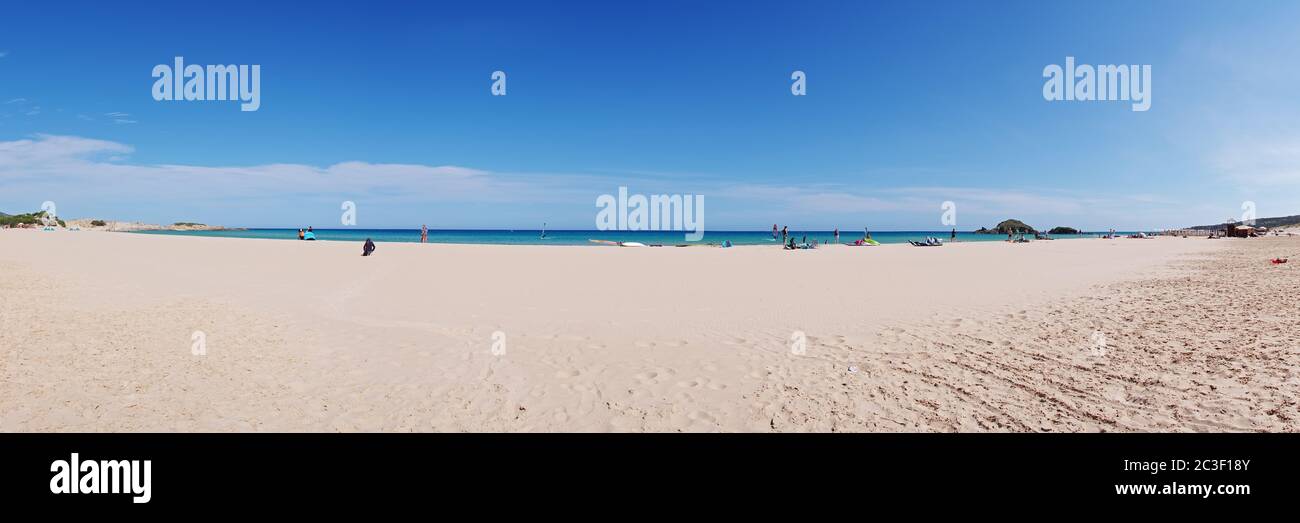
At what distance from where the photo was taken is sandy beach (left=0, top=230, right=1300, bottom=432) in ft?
19.4

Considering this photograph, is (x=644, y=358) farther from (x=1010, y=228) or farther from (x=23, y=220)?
(x=1010, y=228)

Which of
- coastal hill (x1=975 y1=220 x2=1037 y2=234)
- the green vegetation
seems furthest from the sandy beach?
coastal hill (x1=975 y1=220 x2=1037 y2=234)

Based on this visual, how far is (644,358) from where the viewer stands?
8.54 meters

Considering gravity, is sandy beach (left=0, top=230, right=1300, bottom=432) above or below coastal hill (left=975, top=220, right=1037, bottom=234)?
below

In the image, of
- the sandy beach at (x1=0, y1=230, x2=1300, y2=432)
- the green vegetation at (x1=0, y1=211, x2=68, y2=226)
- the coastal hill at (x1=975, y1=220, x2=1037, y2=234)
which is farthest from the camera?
the coastal hill at (x1=975, y1=220, x2=1037, y2=234)

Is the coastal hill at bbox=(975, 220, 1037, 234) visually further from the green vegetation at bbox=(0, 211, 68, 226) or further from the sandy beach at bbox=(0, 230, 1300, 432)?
the green vegetation at bbox=(0, 211, 68, 226)

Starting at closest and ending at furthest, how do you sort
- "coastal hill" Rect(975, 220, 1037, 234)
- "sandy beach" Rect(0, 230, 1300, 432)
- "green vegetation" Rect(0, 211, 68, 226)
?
"sandy beach" Rect(0, 230, 1300, 432) → "green vegetation" Rect(0, 211, 68, 226) → "coastal hill" Rect(975, 220, 1037, 234)

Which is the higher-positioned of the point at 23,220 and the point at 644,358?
the point at 23,220

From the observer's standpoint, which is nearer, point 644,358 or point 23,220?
point 644,358

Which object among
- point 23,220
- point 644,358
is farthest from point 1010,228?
point 23,220

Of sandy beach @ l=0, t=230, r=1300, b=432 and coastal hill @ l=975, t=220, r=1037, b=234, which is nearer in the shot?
sandy beach @ l=0, t=230, r=1300, b=432

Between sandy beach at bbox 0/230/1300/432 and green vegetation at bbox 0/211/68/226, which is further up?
green vegetation at bbox 0/211/68/226
